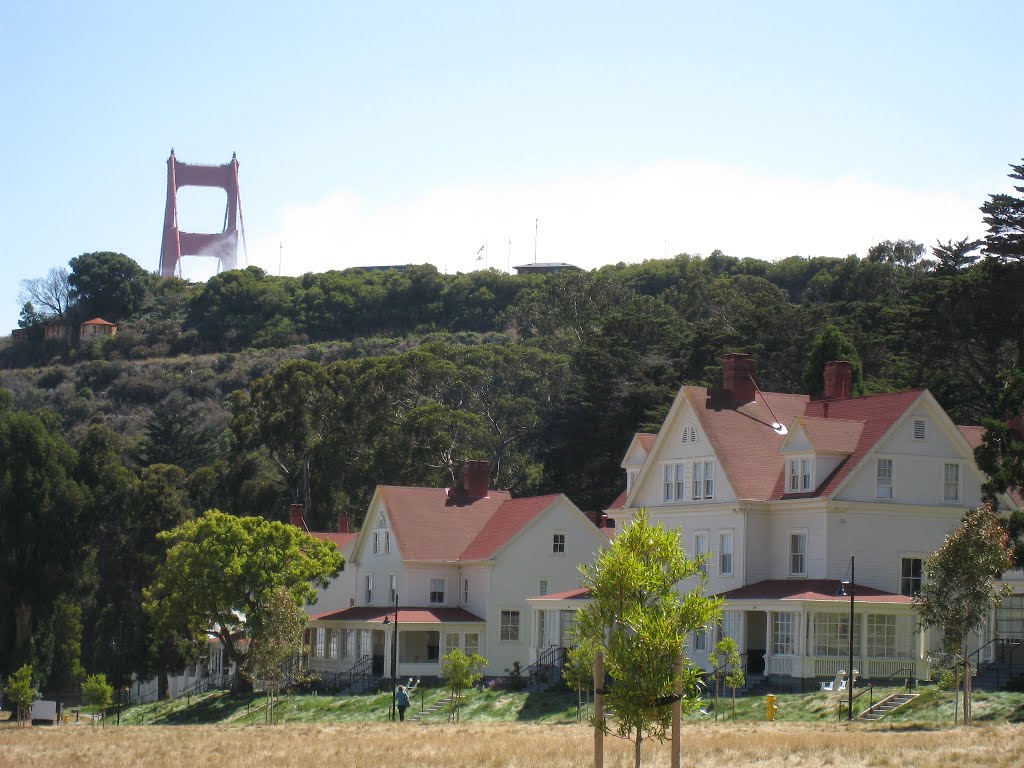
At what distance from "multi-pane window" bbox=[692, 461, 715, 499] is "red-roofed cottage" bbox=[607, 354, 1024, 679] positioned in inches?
1.8

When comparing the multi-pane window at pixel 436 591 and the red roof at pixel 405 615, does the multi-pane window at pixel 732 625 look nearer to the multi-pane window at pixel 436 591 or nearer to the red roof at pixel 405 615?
the red roof at pixel 405 615

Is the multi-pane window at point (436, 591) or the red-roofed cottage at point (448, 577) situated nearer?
the red-roofed cottage at point (448, 577)

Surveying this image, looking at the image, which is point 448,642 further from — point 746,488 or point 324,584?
point 746,488

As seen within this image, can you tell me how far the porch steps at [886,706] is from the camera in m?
42.0

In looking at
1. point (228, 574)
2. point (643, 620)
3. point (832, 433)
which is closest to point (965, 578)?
point (832, 433)

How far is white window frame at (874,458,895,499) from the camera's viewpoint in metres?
51.0

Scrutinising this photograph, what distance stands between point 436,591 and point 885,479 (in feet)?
74.3

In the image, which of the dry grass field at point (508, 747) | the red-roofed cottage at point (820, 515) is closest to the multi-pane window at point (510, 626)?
the red-roofed cottage at point (820, 515)

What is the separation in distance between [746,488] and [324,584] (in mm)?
20620

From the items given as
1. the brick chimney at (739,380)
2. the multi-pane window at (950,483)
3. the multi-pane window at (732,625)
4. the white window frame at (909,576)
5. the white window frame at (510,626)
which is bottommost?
the white window frame at (510,626)

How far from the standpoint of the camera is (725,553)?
174 feet

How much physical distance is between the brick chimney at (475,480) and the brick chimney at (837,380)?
1833cm

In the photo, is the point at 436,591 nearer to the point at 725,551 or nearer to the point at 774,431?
the point at 725,551

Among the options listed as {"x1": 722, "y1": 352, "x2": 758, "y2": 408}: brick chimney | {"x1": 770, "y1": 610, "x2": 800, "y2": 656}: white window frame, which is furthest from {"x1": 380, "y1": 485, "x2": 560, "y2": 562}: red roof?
{"x1": 770, "y1": 610, "x2": 800, "y2": 656}: white window frame
